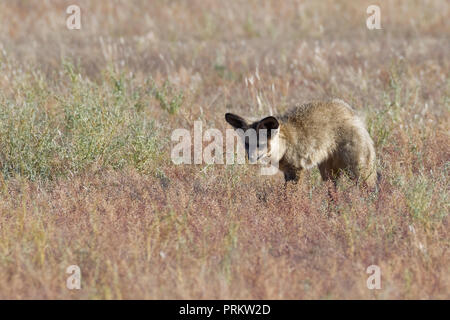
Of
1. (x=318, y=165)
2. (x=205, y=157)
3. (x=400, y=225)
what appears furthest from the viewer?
(x=205, y=157)

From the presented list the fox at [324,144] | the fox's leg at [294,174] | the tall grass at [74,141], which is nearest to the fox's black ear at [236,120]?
the fox at [324,144]

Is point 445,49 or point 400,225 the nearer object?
point 400,225

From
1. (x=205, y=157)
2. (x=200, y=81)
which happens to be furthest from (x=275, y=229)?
(x=200, y=81)

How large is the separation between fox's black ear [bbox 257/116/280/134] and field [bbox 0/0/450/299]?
721 millimetres

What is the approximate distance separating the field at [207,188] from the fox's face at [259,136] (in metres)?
0.47

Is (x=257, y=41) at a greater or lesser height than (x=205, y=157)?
greater

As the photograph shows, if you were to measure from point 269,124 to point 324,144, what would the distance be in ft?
3.05

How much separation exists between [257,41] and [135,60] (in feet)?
10.8

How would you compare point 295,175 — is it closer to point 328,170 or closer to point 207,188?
point 328,170

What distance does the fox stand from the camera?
24.3ft

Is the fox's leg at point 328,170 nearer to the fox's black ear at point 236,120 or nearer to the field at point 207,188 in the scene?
the field at point 207,188

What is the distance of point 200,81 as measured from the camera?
464 inches

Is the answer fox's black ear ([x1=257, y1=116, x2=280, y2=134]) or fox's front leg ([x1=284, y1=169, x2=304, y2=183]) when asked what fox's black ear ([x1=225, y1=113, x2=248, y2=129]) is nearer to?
fox's black ear ([x1=257, y1=116, x2=280, y2=134])
